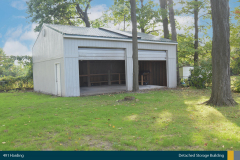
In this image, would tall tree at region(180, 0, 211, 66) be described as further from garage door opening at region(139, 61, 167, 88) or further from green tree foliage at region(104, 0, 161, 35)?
garage door opening at region(139, 61, 167, 88)

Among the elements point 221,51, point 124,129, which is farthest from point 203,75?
point 124,129

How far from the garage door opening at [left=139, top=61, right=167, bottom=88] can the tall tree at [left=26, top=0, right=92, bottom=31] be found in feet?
40.8

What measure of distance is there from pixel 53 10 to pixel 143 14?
10.0 m

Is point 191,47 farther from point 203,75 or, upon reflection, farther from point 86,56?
point 86,56

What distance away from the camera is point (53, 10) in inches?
886

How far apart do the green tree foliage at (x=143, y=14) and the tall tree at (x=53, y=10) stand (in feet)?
15.1

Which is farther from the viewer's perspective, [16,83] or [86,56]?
[16,83]

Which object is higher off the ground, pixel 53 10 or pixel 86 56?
pixel 53 10

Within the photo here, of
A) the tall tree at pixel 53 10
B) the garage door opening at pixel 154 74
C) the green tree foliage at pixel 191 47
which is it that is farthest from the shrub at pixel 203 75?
the tall tree at pixel 53 10

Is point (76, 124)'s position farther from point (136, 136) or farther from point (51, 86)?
point (51, 86)

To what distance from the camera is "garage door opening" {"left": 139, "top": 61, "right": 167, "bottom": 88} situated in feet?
49.4

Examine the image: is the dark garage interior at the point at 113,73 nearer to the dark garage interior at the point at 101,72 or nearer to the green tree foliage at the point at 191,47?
the dark garage interior at the point at 101,72

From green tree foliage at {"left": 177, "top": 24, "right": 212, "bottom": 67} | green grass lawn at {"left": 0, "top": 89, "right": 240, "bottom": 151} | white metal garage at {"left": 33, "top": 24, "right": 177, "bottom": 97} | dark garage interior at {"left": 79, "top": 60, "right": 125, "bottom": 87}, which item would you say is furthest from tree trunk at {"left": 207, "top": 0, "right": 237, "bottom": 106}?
dark garage interior at {"left": 79, "top": 60, "right": 125, "bottom": 87}

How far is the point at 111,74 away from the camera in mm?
17781
